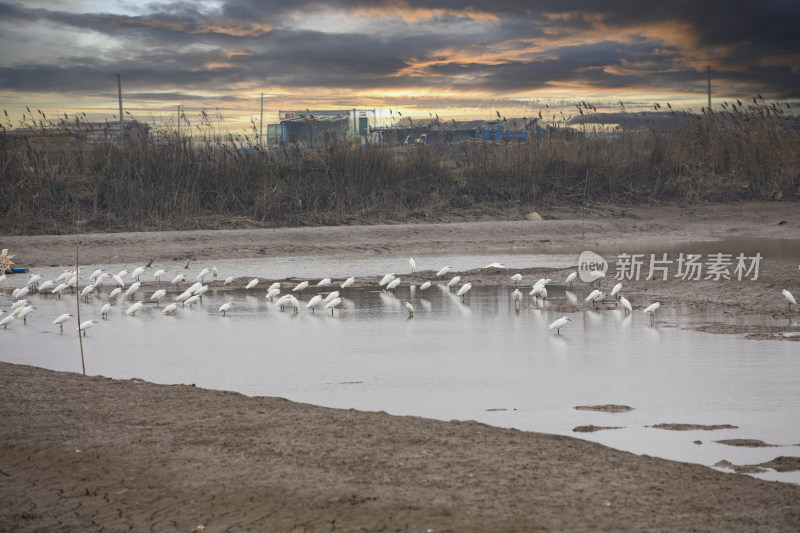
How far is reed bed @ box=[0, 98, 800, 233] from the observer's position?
21.8 m

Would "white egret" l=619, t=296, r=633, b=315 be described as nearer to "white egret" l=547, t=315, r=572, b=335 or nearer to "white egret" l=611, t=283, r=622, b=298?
"white egret" l=611, t=283, r=622, b=298

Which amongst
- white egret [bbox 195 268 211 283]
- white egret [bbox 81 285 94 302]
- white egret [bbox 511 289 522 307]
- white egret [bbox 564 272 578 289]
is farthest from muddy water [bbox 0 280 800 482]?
white egret [bbox 195 268 211 283]

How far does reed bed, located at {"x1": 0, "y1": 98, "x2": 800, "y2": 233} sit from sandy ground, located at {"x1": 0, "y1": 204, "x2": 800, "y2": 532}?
14968 mm

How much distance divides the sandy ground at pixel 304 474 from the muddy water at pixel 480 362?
61cm

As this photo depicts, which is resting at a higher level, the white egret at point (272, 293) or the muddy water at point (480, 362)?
the white egret at point (272, 293)

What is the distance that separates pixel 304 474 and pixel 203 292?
9.39 m

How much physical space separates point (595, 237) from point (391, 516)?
18.1m

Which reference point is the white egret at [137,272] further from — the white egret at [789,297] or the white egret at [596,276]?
the white egret at [789,297]

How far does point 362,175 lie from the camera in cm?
2430

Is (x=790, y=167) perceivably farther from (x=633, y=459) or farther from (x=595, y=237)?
(x=633, y=459)

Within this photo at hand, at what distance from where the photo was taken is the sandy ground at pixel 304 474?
4.15 meters

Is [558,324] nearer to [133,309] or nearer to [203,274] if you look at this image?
[133,309]

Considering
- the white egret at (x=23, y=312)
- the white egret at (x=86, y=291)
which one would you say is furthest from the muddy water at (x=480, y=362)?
the white egret at (x=86, y=291)

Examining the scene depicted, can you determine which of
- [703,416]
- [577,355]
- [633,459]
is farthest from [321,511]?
[577,355]
